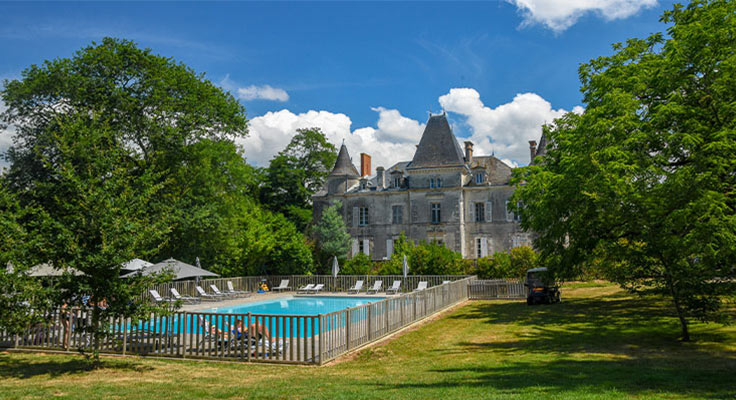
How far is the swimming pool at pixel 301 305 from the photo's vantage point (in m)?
25.4

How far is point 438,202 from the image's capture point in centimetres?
4406

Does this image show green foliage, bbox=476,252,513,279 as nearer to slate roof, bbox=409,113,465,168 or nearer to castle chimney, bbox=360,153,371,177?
slate roof, bbox=409,113,465,168

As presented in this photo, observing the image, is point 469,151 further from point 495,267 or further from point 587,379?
point 587,379

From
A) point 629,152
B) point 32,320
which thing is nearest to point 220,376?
point 32,320

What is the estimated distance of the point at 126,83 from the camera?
29.2 metres

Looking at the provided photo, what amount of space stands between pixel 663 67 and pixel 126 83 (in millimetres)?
26251

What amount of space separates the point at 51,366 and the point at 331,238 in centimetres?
3092

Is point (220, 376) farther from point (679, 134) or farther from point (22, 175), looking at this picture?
point (22, 175)

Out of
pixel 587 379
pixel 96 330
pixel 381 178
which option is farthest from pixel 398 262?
pixel 587 379

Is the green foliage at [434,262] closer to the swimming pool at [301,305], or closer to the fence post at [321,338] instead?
the swimming pool at [301,305]

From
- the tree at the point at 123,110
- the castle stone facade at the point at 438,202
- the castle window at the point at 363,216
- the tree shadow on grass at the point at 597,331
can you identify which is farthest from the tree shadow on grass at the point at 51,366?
the castle window at the point at 363,216

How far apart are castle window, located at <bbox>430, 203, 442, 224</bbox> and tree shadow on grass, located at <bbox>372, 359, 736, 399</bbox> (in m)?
33.9

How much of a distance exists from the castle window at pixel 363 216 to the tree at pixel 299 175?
24.9ft

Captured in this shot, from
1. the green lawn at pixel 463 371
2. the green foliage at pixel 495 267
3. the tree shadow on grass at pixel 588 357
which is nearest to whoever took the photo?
the green lawn at pixel 463 371
